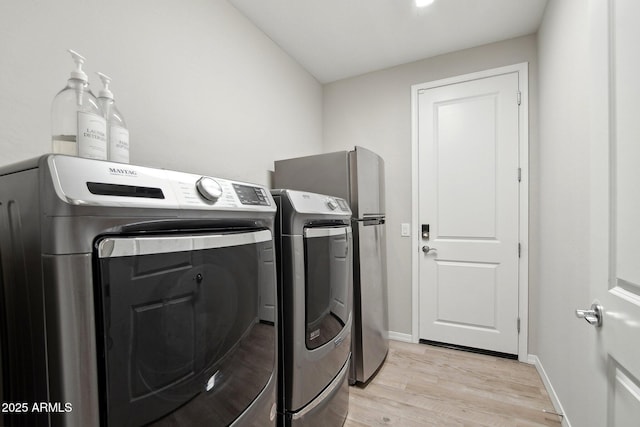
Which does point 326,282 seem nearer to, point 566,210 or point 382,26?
point 566,210

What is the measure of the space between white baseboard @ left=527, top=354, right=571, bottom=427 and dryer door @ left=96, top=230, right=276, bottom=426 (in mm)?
1775

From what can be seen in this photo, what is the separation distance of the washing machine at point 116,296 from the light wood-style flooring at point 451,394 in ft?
4.36

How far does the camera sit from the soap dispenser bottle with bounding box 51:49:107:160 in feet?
2.60

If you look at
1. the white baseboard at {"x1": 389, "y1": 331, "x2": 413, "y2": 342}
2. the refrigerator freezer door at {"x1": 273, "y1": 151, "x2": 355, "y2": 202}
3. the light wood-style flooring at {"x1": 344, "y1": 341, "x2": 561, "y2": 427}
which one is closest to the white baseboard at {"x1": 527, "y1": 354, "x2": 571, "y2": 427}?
the light wood-style flooring at {"x1": 344, "y1": 341, "x2": 561, "y2": 427}

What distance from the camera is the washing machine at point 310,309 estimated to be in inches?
47.4

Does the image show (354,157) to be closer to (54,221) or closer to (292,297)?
(292,297)

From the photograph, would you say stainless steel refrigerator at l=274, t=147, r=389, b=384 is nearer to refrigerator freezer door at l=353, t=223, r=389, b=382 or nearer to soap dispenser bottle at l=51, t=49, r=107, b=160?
refrigerator freezer door at l=353, t=223, r=389, b=382

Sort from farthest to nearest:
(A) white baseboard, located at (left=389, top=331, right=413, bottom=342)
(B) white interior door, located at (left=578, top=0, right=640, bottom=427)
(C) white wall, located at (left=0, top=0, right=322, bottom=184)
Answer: (A) white baseboard, located at (left=389, top=331, right=413, bottom=342) < (C) white wall, located at (left=0, top=0, right=322, bottom=184) < (B) white interior door, located at (left=578, top=0, right=640, bottom=427)

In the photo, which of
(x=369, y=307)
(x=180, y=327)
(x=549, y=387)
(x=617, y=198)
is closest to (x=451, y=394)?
(x=549, y=387)

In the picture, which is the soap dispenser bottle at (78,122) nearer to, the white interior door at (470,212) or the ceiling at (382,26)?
the ceiling at (382,26)

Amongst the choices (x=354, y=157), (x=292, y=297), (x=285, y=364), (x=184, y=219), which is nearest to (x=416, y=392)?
(x=285, y=364)

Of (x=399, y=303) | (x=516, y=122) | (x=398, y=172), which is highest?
(x=516, y=122)

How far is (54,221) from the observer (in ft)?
1.66

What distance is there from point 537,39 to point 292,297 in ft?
8.94
